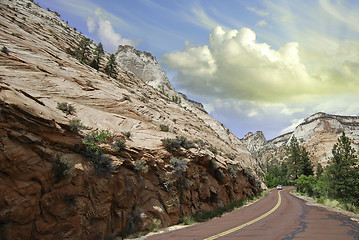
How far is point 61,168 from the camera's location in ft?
28.5

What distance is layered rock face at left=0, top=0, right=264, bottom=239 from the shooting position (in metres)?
7.53

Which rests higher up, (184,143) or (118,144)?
(184,143)

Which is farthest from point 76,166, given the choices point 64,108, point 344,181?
point 344,181

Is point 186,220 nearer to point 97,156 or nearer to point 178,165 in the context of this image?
point 178,165

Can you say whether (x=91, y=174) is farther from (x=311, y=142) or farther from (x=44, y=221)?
(x=311, y=142)

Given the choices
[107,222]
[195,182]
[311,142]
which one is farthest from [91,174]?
[311,142]

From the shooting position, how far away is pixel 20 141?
786 cm

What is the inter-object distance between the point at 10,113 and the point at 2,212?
10.8 ft

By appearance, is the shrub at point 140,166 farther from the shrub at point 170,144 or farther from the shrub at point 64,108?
the shrub at point 64,108

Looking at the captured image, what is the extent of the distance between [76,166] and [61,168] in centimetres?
82

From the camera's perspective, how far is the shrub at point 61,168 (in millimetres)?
8617

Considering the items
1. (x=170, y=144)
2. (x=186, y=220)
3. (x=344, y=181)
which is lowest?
(x=186, y=220)

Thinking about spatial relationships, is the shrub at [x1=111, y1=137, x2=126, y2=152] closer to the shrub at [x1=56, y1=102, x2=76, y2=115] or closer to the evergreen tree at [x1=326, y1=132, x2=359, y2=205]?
the shrub at [x1=56, y1=102, x2=76, y2=115]

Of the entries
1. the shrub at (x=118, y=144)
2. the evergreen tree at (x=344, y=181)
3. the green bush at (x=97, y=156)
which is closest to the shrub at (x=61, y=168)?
the green bush at (x=97, y=156)
